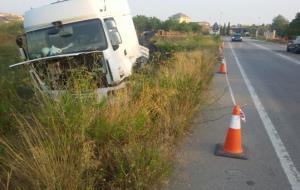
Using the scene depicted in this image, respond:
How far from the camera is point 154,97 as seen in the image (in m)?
6.88

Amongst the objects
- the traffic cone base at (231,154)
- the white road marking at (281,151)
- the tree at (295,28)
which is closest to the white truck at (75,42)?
the traffic cone base at (231,154)

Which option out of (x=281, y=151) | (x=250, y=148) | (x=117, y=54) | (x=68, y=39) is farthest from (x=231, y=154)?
(x=68, y=39)

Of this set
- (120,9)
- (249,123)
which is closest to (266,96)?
(249,123)

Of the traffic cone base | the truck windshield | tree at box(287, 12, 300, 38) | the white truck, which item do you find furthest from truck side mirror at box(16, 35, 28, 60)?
tree at box(287, 12, 300, 38)

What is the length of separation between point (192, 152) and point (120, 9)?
6984mm

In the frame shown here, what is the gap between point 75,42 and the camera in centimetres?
894

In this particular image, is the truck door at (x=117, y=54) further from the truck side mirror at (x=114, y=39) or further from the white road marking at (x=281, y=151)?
the white road marking at (x=281, y=151)

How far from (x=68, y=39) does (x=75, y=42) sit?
21cm

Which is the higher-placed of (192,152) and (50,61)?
(50,61)

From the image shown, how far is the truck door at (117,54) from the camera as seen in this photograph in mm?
8844

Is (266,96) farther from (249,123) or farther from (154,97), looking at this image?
(154,97)

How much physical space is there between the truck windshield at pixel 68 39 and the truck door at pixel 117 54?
0.31 m

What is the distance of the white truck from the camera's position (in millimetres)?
8219

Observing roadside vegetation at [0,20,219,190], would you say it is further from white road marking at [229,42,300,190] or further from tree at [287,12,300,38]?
tree at [287,12,300,38]
